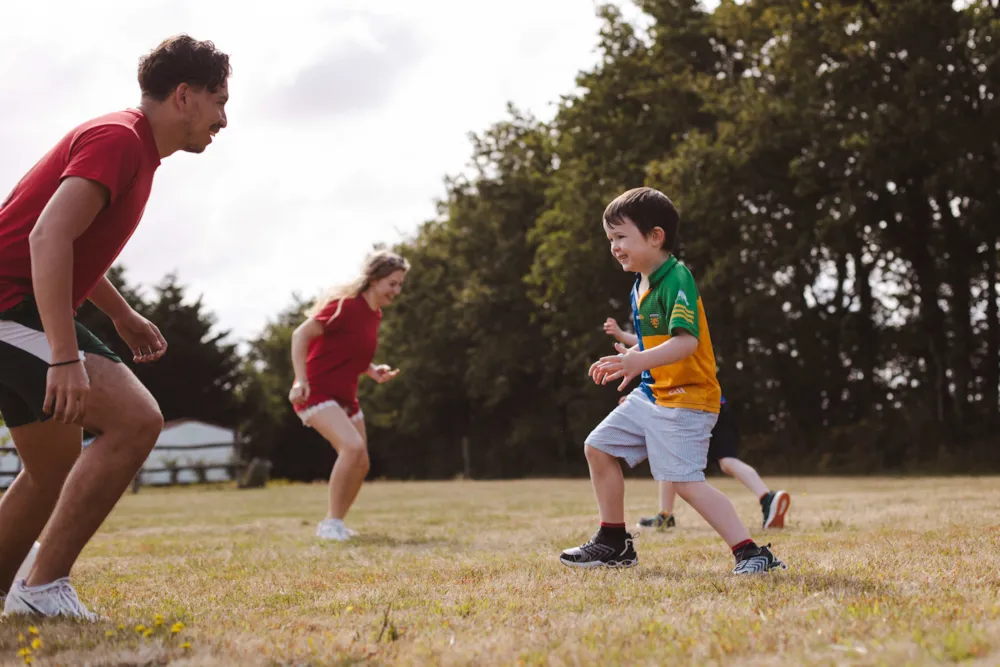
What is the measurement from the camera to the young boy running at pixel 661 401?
486 centimetres

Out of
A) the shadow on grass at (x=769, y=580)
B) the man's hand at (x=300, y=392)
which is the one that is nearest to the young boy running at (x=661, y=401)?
the shadow on grass at (x=769, y=580)

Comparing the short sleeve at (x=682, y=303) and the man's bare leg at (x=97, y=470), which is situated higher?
the short sleeve at (x=682, y=303)

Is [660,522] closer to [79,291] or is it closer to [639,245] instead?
[639,245]

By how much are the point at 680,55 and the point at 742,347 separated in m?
8.88

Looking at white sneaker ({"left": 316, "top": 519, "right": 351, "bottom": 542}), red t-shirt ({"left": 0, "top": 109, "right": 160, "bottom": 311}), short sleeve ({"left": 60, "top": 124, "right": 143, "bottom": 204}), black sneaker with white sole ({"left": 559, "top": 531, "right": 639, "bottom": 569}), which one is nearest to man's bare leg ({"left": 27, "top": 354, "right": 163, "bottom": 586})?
red t-shirt ({"left": 0, "top": 109, "right": 160, "bottom": 311})

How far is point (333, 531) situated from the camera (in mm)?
8180

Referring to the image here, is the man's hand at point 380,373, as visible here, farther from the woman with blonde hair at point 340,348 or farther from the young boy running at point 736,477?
the young boy running at point 736,477

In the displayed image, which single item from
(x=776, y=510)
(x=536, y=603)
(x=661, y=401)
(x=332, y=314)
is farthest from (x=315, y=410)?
(x=536, y=603)

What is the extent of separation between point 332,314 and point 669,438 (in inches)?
174

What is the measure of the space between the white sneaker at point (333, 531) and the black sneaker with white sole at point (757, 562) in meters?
4.02

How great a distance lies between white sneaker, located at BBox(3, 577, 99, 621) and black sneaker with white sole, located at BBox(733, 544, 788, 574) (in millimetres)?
2865

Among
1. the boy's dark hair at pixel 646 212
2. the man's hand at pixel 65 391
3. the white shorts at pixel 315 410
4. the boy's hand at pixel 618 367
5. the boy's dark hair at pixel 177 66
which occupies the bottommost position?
the man's hand at pixel 65 391

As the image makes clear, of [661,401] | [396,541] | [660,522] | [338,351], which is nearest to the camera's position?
[661,401]

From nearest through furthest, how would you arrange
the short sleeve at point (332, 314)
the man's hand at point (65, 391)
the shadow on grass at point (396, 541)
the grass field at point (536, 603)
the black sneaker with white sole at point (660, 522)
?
1. the grass field at point (536, 603)
2. the man's hand at point (65, 391)
3. the shadow on grass at point (396, 541)
4. the black sneaker with white sole at point (660, 522)
5. the short sleeve at point (332, 314)
